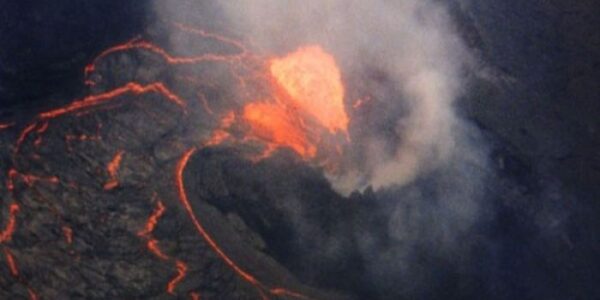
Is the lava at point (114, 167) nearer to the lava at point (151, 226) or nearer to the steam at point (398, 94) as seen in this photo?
the lava at point (151, 226)

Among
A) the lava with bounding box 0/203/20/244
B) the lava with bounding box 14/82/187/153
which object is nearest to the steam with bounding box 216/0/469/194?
the lava with bounding box 14/82/187/153

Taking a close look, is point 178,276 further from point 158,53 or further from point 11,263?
point 158,53

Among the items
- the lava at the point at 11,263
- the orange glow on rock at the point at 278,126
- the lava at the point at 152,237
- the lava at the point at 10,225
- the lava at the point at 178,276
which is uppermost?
the orange glow on rock at the point at 278,126

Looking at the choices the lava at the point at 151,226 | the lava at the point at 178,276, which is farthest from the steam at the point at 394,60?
the lava at the point at 178,276

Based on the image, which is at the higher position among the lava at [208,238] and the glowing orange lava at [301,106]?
the glowing orange lava at [301,106]

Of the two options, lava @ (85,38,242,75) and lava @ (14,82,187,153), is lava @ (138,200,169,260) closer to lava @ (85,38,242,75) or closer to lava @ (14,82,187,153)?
lava @ (14,82,187,153)

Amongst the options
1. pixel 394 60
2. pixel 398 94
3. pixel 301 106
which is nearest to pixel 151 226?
pixel 301 106
